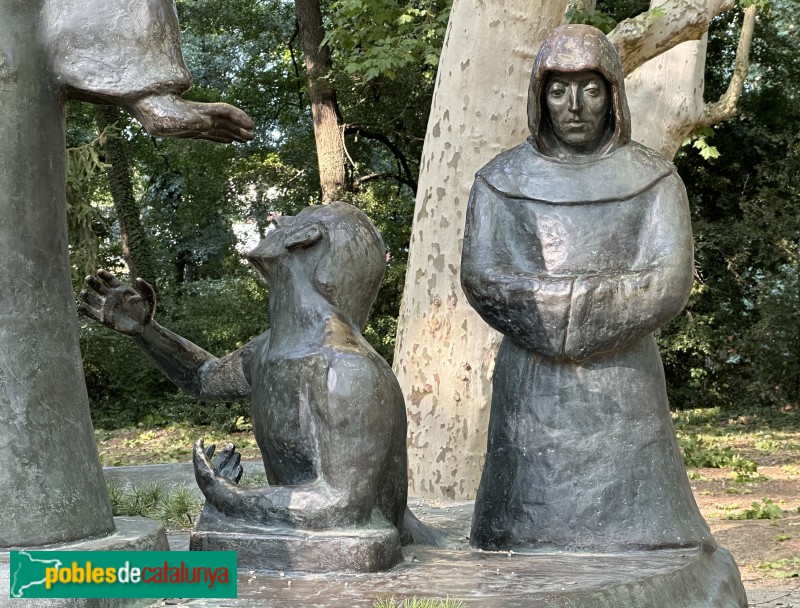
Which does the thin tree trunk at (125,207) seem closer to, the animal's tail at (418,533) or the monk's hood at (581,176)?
the animal's tail at (418,533)

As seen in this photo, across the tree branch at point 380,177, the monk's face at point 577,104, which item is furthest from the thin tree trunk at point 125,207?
the monk's face at point 577,104

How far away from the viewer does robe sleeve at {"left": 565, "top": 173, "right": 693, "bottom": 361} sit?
12.7 feet

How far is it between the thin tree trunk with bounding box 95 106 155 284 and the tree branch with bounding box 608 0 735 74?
38.8 ft

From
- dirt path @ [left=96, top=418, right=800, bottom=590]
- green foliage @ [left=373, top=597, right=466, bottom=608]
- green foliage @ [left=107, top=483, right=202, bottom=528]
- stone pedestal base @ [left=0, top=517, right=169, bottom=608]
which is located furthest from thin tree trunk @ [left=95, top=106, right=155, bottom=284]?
green foliage @ [left=373, top=597, right=466, bottom=608]

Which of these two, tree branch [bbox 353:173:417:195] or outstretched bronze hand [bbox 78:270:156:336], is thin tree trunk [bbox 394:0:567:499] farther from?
tree branch [bbox 353:173:417:195]

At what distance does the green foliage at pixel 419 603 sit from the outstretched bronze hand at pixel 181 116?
1403 mm

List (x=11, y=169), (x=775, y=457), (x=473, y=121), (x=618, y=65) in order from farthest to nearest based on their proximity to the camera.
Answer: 1. (x=775, y=457)
2. (x=473, y=121)
3. (x=618, y=65)
4. (x=11, y=169)

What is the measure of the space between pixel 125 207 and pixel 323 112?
3.87 m

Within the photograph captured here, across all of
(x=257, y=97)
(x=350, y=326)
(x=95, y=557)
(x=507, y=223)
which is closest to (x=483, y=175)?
(x=507, y=223)

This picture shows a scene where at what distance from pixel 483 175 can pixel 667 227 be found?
0.71 m

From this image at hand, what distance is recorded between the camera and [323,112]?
1823 centimetres

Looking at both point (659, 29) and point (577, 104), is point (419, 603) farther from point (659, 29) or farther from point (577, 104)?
point (659, 29)

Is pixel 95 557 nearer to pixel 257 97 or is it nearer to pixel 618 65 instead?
pixel 618 65

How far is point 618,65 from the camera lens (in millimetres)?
4121
